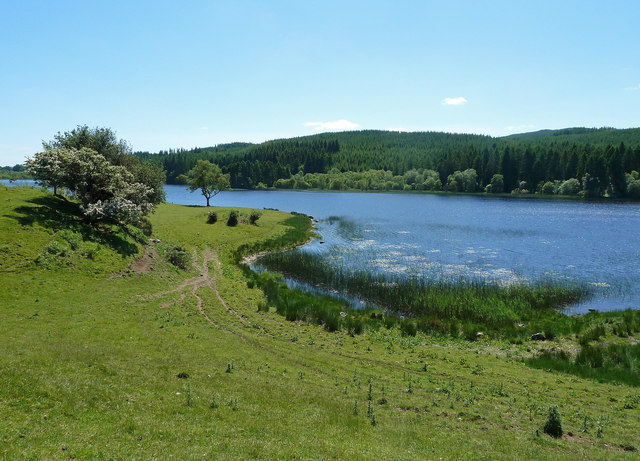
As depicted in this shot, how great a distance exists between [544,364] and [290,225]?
216 ft

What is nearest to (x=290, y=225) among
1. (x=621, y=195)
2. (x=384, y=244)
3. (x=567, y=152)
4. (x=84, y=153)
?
(x=384, y=244)

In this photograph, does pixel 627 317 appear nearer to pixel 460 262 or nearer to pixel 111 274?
pixel 460 262

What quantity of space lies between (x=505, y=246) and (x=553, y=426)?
57641mm

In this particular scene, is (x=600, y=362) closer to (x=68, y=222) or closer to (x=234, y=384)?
(x=234, y=384)

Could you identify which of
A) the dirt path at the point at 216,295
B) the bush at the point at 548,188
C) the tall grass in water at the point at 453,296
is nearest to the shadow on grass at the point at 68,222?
the dirt path at the point at 216,295

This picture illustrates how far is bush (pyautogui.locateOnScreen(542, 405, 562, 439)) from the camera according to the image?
13.8 m

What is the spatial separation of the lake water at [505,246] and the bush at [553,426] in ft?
90.6

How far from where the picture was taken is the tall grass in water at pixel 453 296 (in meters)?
34.2

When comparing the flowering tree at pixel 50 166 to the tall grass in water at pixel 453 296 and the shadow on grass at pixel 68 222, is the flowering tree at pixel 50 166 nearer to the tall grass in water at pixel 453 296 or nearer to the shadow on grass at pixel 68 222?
the shadow on grass at pixel 68 222

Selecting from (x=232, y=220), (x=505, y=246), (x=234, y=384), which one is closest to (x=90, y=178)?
(x=232, y=220)

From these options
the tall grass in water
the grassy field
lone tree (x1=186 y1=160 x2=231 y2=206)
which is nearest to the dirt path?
the grassy field

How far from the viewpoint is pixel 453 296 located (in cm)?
Result: 3806

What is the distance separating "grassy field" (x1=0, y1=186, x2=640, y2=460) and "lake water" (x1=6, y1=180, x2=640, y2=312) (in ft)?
69.5

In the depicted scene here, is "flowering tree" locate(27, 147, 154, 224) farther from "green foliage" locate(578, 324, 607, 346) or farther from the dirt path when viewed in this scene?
"green foliage" locate(578, 324, 607, 346)
